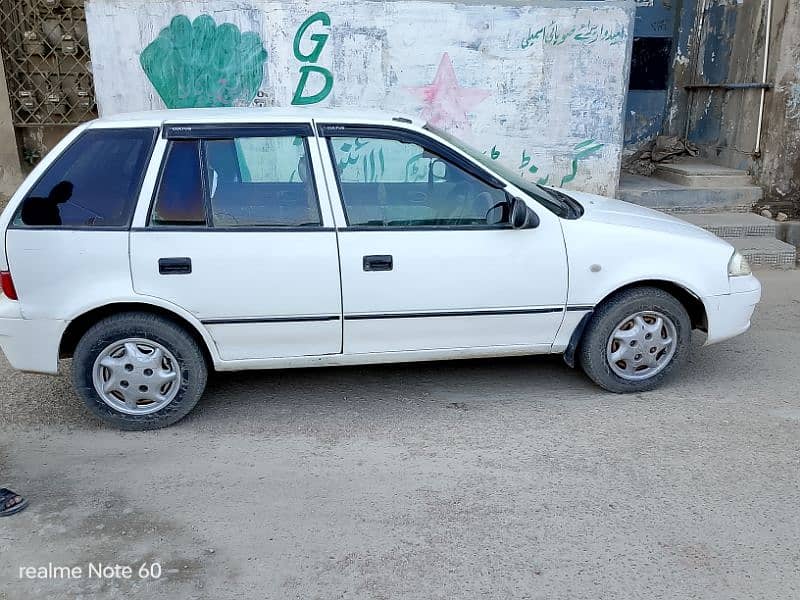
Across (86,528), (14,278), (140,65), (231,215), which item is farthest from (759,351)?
(140,65)

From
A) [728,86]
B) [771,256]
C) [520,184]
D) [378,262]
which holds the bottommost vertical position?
[771,256]

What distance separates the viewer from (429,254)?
159 inches

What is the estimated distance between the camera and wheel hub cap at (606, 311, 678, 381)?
4.34 metres

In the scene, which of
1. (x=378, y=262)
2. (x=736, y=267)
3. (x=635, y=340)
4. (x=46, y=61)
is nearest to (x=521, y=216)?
(x=378, y=262)

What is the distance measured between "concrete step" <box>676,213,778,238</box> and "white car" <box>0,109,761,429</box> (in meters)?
3.84

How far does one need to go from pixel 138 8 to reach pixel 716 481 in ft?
22.7

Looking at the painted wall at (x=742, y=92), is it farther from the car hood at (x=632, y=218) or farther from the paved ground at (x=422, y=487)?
the car hood at (x=632, y=218)

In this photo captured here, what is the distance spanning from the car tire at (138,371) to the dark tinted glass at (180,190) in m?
0.56

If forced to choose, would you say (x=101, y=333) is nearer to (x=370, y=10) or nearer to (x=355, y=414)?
(x=355, y=414)

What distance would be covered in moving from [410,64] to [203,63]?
2.21 m

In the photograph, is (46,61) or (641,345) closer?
(641,345)

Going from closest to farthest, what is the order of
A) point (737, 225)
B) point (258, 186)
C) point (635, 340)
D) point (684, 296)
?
point (258, 186) < point (635, 340) < point (684, 296) < point (737, 225)

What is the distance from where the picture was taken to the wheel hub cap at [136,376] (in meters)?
3.95

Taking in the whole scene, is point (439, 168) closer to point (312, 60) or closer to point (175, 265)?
point (175, 265)
